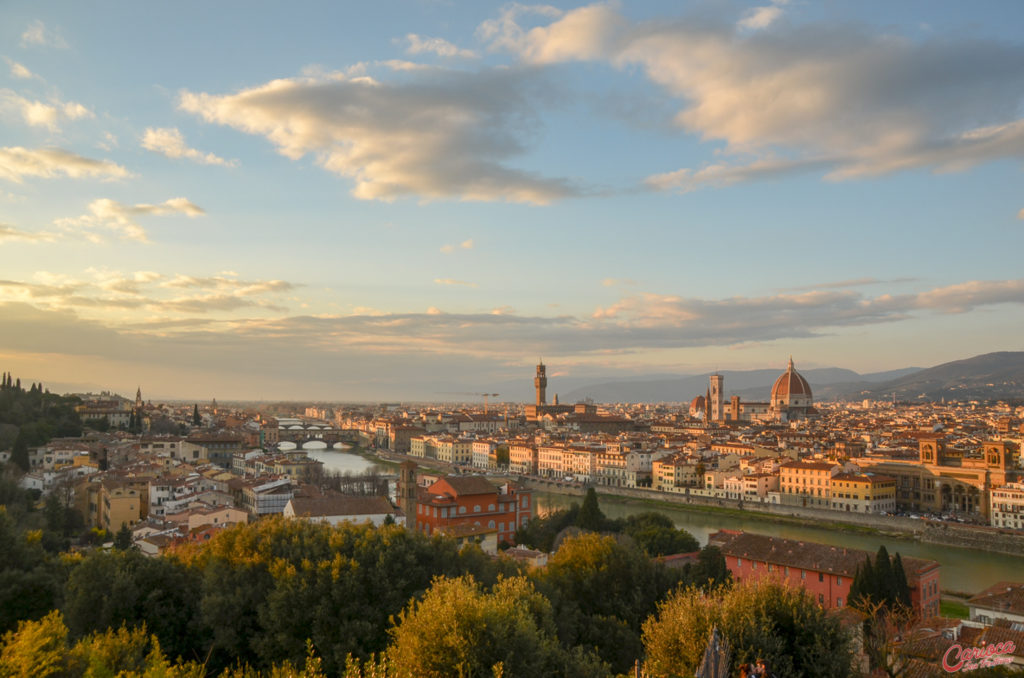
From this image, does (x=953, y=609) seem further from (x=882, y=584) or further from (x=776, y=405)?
(x=776, y=405)

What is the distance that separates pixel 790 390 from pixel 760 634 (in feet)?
208

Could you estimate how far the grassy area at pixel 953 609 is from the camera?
12.9m

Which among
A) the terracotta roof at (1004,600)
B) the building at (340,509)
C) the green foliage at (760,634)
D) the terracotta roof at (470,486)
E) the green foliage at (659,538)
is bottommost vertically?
the green foliage at (659,538)

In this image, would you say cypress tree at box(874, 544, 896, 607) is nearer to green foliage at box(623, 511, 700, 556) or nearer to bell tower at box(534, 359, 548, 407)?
green foliage at box(623, 511, 700, 556)

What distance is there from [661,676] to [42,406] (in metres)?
36.1

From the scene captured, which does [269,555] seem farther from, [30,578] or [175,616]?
[30,578]

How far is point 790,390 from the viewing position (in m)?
65.2

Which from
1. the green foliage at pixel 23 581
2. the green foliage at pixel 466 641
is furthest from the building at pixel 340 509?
the green foliage at pixel 466 641

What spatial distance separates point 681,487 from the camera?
3088cm

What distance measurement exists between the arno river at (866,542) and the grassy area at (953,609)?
143 centimetres

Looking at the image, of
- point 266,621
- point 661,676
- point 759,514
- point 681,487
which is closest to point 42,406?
point 681,487

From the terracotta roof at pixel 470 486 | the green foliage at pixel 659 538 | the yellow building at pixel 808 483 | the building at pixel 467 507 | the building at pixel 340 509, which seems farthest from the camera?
the yellow building at pixel 808 483

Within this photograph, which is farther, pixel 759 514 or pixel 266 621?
pixel 759 514

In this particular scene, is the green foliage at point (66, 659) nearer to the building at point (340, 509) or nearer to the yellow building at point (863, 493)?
the building at point (340, 509)
